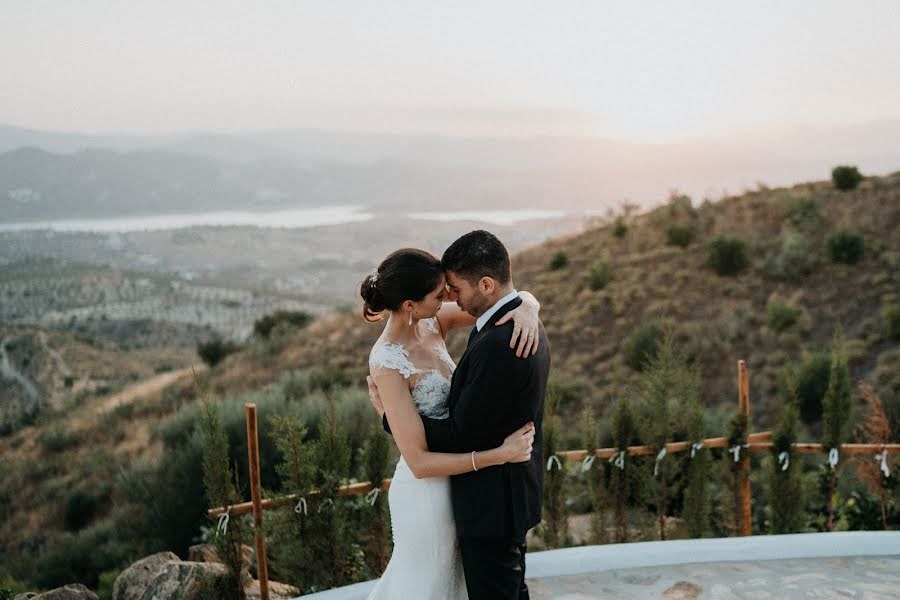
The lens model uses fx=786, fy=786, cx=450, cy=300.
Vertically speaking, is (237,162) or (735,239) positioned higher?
(237,162)

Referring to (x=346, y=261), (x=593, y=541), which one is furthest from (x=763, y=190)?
(x=346, y=261)

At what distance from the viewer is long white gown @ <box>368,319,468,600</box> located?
123 inches

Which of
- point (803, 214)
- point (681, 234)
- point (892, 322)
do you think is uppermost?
point (803, 214)

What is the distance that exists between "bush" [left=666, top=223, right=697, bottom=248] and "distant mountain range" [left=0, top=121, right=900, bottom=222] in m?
27.0

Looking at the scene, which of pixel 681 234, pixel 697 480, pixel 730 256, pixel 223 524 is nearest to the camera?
pixel 223 524

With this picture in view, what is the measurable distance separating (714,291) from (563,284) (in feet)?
14.4

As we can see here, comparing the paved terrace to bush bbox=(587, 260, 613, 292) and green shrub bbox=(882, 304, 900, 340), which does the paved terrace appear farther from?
bush bbox=(587, 260, 613, 292)

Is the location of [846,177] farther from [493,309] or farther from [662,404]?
[493,309]

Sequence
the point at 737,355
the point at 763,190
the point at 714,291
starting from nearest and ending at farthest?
the point at 737,355 → the point at 714,291 → the point at 763,190

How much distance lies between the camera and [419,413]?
10.1ft

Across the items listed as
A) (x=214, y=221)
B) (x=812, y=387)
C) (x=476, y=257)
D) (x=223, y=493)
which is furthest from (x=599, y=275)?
(x=214, y=221)

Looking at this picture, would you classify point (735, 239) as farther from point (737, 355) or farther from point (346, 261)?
point (346, 261)

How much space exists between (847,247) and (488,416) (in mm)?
17654

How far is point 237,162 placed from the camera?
111938 millimetres
